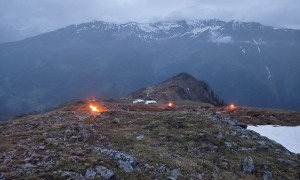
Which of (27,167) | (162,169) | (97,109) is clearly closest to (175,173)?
(162,169)

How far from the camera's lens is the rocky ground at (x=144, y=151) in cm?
2877

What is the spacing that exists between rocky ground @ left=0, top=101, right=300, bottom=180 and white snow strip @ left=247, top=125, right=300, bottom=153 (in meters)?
7.13

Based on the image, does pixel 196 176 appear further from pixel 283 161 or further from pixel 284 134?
pixel 284 134

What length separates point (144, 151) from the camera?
33375 mm

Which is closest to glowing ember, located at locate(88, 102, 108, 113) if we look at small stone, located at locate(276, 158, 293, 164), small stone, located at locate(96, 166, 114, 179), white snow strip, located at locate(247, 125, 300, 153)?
white snow strip, located at locate(247, 125, 300, 153)

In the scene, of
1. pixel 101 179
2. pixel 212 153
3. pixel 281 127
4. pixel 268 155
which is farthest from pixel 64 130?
pixel 281 127

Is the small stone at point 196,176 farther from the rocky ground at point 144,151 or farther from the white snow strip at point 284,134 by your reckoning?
the white snow strip at point 284,134

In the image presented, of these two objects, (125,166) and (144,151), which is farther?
(144,151)

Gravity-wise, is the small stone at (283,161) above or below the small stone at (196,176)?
below

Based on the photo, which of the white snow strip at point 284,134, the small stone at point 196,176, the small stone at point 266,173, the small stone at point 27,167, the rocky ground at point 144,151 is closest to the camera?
the small stone at point 27,167

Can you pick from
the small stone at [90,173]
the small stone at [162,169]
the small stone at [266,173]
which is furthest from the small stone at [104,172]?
the small stone at [266,173]

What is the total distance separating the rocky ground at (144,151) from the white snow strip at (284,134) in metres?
7.13

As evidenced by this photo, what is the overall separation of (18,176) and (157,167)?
445 inches

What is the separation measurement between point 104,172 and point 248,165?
14343mm
